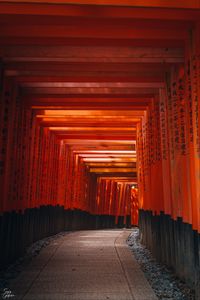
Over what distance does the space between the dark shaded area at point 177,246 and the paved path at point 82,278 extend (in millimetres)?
558

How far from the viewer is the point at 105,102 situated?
912cm

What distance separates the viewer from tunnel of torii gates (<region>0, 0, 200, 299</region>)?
504cm

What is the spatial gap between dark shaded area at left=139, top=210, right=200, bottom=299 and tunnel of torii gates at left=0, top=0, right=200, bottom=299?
16mm

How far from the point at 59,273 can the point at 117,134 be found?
280 inches

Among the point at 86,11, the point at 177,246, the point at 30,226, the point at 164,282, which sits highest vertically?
the point at 86,11

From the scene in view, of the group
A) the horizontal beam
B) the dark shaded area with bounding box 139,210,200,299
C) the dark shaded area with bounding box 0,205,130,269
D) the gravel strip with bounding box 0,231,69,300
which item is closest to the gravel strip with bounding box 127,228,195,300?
the dark shaded area with bounding box 139,210,200,299

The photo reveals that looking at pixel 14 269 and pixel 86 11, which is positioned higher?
pixel 86 11

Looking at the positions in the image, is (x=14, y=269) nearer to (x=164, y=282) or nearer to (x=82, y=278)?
(x=82, y=278)

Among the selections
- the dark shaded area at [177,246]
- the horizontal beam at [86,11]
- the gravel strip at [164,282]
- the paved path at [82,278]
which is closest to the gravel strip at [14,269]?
the paved path at [82,278]

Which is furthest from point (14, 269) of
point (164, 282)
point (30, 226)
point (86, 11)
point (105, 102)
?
point (86, 11)

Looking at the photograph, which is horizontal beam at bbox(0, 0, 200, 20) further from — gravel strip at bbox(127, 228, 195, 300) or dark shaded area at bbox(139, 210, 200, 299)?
gravel strip at bbox(127, 228, 195, 300)

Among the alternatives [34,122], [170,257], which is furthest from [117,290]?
[34,122]

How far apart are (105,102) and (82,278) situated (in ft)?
14.1

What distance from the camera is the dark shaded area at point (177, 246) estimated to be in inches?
202
